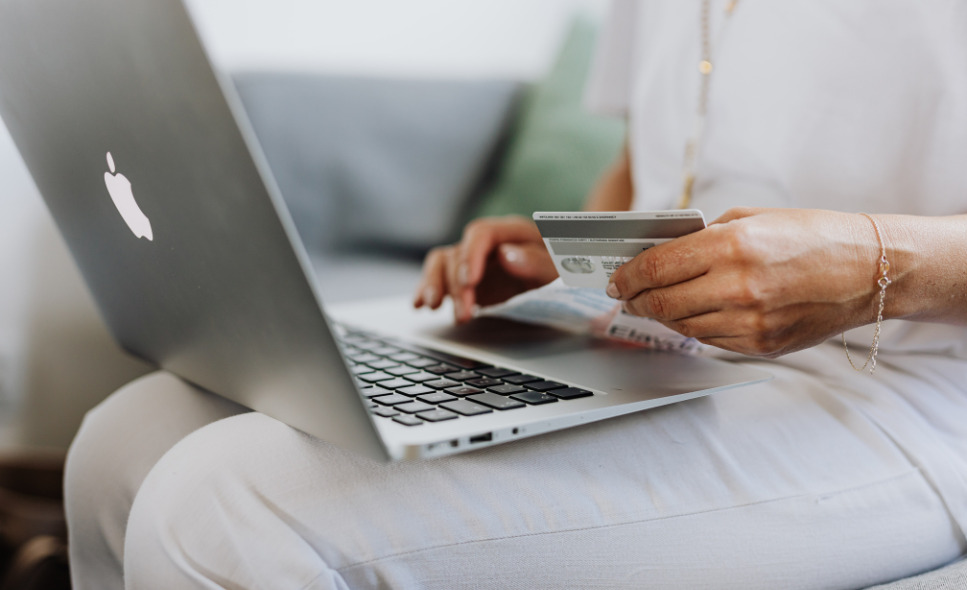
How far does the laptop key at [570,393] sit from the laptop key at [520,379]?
30 millimetres

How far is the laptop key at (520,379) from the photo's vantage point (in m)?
0.49

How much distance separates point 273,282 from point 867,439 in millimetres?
450

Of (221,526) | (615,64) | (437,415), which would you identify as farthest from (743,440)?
(615,64)

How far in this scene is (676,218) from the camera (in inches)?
16.6

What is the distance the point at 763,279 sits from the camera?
0.43 meters

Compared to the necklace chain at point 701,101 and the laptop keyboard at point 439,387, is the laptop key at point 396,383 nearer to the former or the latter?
the laptop keyboard at point 439,387

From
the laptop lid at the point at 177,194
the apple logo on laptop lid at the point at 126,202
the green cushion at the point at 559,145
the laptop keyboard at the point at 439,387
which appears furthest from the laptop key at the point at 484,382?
the green cushion at the point at 559,145

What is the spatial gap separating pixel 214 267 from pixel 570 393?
0.22m

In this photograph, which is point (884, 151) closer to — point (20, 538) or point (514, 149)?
point (514, 149)

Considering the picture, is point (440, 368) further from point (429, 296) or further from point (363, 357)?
point (429, 296)

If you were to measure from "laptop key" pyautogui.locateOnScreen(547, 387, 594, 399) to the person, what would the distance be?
34mm

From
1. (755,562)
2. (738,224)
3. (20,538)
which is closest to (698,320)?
(738,224)

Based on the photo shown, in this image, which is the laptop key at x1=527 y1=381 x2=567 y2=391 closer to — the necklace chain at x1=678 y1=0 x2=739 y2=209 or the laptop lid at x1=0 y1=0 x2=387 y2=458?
the laptop lid at x1=0 y1=0 x2=387 y2=458

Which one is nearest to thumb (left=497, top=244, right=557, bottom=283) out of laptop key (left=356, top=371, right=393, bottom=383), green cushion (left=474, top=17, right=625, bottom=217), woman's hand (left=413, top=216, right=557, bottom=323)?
woman's hand (left=413, top=216, right=557, bottom=323)
